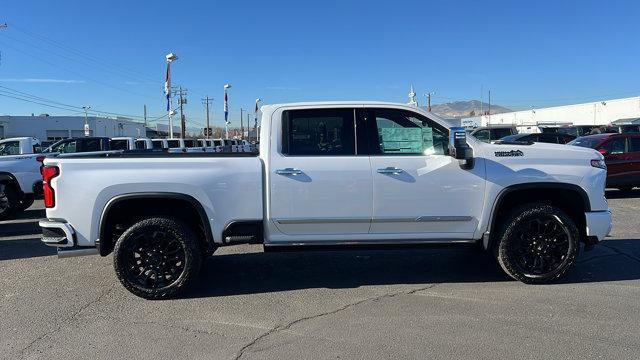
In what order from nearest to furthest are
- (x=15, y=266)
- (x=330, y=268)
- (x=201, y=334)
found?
(x=201, y=334)
(x=330, y=268)
(x=15, y=266)

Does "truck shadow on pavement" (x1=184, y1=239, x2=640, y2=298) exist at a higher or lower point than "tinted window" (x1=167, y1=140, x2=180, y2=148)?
lower

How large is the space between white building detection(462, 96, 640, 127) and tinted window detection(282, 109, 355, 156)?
36.6 meters

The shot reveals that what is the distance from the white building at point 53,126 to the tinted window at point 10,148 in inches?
2575

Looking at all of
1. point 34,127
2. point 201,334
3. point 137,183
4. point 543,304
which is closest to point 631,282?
point 543,304

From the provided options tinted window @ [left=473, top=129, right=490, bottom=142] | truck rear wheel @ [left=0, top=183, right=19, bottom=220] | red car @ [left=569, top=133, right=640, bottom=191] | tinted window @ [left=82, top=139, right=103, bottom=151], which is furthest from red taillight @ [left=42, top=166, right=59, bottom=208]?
tinted window @ [left=473, top=129, right=490, bottom=142]

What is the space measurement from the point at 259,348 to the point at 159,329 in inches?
39.8

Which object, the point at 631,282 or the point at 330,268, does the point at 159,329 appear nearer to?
the point at 330,268

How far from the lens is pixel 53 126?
79562 millimetres

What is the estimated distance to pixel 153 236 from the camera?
5035mm

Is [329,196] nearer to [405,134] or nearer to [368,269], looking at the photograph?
[405,134]

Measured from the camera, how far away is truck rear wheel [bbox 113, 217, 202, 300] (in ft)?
16.3

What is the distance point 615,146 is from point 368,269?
941cm

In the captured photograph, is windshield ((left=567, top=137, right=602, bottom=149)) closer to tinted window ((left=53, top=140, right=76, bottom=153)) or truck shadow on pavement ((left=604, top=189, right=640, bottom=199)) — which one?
truck shadow on pavement ((left=604, top=189, right=640, bottom=199))

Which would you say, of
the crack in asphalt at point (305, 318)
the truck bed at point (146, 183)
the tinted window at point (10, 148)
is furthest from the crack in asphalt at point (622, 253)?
the tinted window at point (10, 148)
